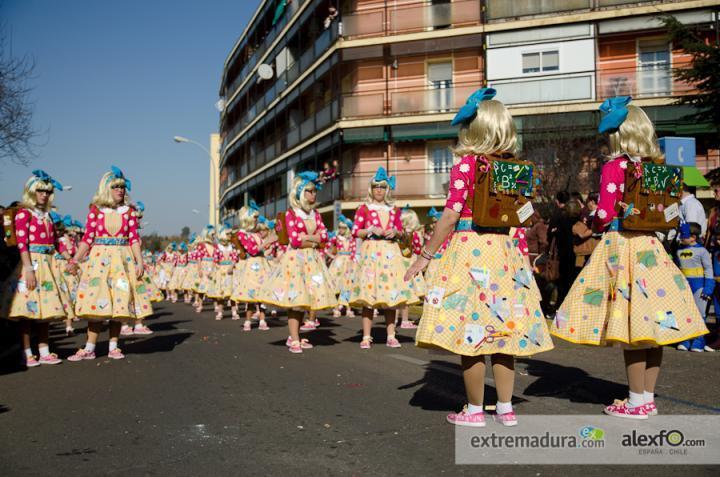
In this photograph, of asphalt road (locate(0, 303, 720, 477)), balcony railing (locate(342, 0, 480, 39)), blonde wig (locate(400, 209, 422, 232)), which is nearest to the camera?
asphalt road (locate(0, 303, 720, 477))

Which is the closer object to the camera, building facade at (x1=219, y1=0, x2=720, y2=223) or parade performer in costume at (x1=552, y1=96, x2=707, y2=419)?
parade performer in costume at (x1=552, y1=96, x2=707, y2=419)

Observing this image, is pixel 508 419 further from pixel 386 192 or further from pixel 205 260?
pixel 205 260

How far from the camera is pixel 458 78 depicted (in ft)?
98.5

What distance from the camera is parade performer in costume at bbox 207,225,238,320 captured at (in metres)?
15.5

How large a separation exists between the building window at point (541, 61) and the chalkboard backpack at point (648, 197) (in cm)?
2413

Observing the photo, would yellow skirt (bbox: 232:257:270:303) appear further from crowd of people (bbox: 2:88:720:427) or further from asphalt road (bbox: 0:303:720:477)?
asphalt road (bbox: 0:303:720:477)

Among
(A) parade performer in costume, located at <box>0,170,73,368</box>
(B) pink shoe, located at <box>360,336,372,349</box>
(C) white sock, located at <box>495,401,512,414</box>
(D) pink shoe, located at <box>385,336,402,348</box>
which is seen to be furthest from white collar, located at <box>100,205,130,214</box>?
Result: (C) white sock, located at <box>495,401,512,414</box>

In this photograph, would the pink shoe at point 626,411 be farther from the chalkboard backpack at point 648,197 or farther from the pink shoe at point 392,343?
the pink shoe at point 392,343

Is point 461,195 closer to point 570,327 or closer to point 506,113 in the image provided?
point 506,113

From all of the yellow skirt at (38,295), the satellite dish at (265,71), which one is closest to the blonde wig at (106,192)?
the yellow skirt at (38,295)

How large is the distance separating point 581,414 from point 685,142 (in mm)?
7967

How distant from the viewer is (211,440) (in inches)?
173

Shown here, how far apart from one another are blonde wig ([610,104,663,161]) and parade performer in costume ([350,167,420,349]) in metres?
4.27

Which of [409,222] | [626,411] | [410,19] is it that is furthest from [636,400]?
[410,19]
